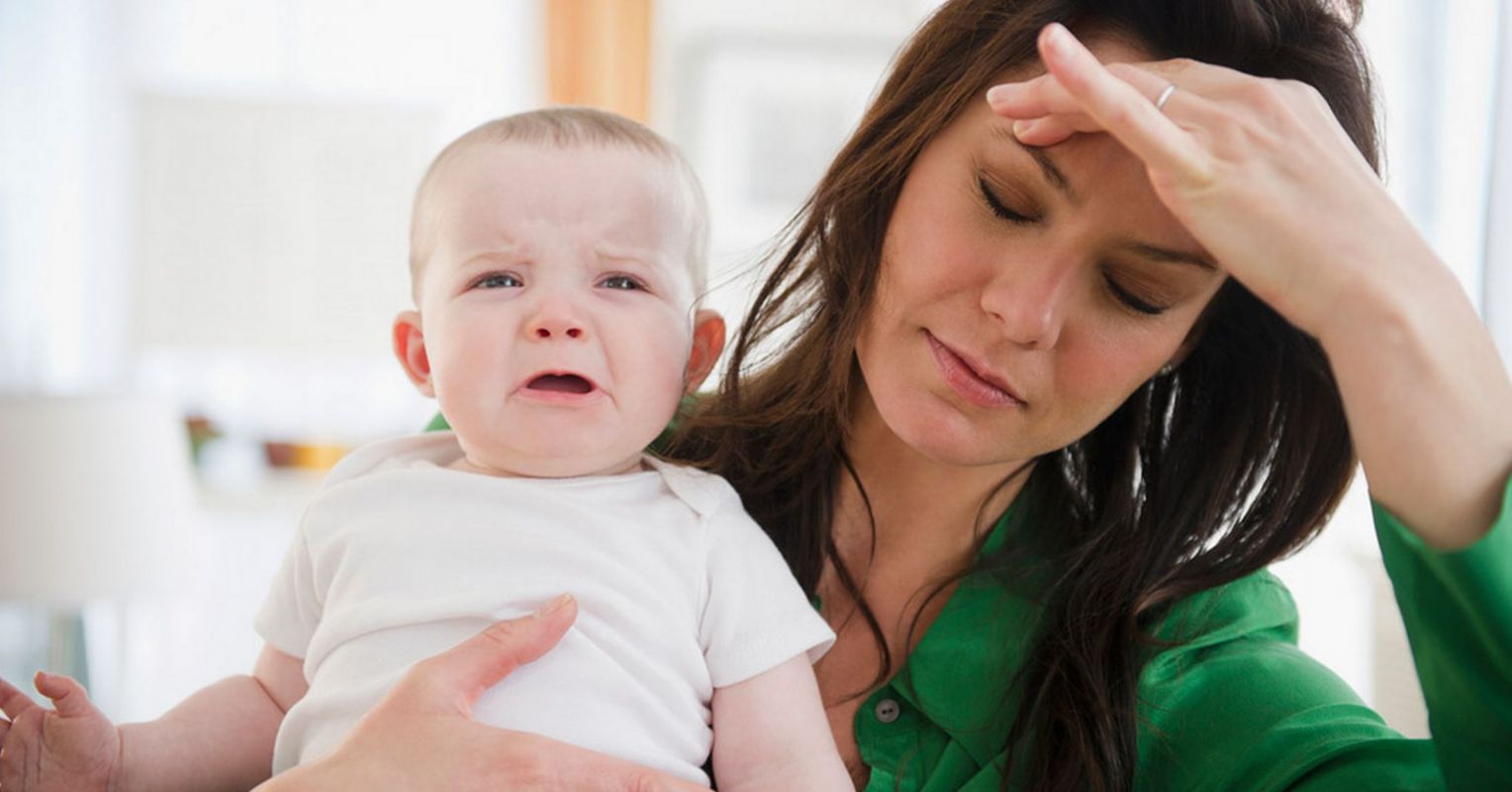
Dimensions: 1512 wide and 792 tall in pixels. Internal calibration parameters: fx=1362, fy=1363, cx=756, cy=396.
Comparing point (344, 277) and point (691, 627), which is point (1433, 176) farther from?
point (344, 277)

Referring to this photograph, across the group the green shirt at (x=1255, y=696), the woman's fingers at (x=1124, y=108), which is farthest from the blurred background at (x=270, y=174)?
the woman's fingers at (x=1124, y=108)

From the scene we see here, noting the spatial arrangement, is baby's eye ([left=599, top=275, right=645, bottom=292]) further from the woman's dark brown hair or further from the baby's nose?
the woman's dark brown hair

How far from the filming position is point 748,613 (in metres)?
1.29

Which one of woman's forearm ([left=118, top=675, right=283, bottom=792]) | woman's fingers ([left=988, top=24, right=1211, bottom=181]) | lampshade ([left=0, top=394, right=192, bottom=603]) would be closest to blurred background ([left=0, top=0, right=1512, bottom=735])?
→ lampshade ([left=0, top=394, right=192, bottom=603])

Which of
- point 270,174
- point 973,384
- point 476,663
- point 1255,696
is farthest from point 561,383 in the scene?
point 270,174

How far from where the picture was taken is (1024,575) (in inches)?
64.2

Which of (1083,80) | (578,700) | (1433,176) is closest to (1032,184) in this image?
(1083,80)

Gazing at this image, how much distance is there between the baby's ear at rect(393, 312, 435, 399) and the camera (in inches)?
56.9

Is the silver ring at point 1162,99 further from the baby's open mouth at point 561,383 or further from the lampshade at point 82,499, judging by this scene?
the lampshade at point 82,499

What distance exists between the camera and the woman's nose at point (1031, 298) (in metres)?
1.35

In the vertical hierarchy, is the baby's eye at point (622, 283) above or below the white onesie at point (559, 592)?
above

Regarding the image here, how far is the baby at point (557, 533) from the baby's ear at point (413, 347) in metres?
0.01

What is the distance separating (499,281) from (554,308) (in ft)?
0.31

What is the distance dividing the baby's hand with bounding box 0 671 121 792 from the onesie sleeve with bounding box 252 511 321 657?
0.58 feet
